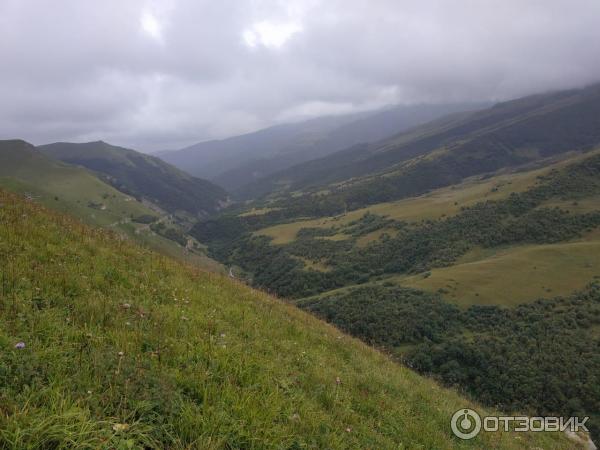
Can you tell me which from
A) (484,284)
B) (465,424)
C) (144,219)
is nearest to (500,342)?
(484,284)

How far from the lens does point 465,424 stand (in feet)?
24.4

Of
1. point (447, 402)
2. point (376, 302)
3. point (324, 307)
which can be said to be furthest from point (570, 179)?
point (447, 402)

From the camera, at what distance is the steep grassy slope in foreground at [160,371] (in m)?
3.59

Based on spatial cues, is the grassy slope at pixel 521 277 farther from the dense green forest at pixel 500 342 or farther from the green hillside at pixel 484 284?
the dense green forest at pixel 500 342

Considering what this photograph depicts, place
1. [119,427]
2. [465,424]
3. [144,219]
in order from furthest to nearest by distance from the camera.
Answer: [144,219]
[465,424]
[119,427]

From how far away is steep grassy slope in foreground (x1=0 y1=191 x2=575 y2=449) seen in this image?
3586 millimetres

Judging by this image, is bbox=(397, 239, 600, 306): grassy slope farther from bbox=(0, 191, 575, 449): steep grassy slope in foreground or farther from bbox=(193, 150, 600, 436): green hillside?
bbox=(0, 191, 575, 449): steep grassy slope in foreground

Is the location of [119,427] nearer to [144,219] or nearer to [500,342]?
[500,342]

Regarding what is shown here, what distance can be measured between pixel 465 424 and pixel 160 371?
6395 mm

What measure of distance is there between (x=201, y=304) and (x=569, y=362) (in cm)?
6646

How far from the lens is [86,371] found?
4.11 meters

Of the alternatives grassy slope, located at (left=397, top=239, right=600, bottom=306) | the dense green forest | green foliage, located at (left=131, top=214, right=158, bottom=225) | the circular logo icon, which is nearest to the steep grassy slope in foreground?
the circular logo icon

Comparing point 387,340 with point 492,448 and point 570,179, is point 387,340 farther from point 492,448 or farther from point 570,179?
point 570,179

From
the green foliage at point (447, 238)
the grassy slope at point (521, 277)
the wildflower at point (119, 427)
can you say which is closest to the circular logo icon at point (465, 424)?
the wildflower at point (119, 427)
